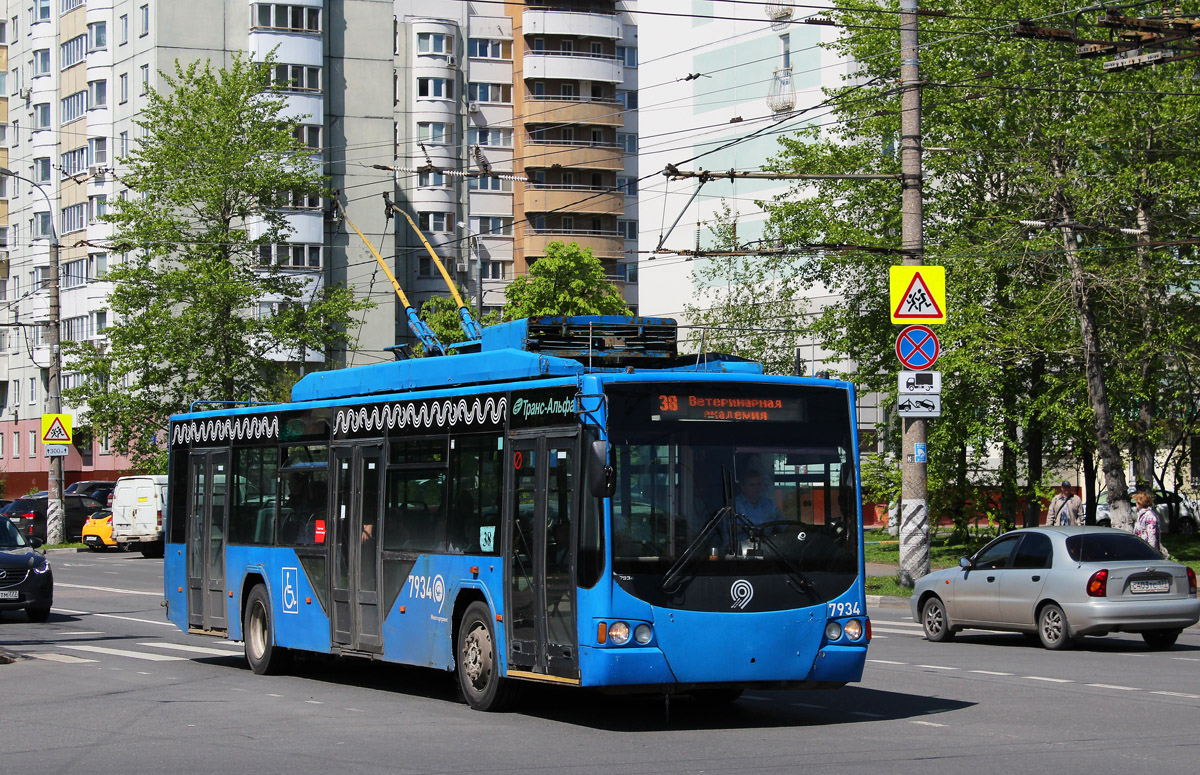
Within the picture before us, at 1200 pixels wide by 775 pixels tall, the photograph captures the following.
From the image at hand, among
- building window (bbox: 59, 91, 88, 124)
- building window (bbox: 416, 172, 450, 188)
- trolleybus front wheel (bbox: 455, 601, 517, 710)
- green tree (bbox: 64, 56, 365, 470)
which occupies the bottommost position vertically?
trolleybus front wheel (bbox: 455, 601, 517, 710)

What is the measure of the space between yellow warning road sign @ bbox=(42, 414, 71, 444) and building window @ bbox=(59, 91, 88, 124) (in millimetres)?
30110

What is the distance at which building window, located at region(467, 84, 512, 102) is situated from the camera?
266ft

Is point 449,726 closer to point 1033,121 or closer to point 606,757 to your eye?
point 606,757

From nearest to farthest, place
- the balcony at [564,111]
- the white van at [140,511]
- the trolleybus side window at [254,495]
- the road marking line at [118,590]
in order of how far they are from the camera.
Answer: the trolleybus side window at [254,495]
the road marking line at [118,590]
the white van at [140,511]
the balcony at [564,111]

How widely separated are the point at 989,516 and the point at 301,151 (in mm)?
27203

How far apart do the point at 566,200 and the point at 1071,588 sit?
62739 millimetres

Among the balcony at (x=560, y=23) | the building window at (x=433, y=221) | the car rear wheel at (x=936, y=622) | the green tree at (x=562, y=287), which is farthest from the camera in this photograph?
the balcony at (x=560, y=23)

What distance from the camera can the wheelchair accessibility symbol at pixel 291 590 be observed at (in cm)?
1586

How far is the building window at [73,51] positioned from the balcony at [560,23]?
67.1ft

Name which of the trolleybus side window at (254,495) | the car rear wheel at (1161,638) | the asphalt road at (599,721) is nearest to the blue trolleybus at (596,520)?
the asphalt road at (599,721)

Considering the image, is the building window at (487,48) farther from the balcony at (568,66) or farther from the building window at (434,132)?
the building window at (434,132)

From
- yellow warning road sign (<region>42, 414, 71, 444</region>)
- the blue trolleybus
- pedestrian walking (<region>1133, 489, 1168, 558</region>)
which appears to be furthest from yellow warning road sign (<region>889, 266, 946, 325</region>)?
yellow warning road sign (<region>42, 414, 71, 444</region>)

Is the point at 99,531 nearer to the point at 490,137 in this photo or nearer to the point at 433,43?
the point at 490,137

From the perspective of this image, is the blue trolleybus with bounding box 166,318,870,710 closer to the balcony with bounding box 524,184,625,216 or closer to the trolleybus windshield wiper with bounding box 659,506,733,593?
the trolleybus windshield wiper with bounding box 659,506,733,593
